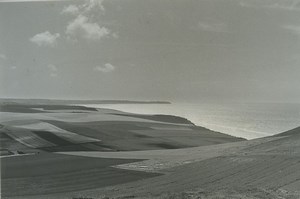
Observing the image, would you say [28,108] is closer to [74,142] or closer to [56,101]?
[56,101]

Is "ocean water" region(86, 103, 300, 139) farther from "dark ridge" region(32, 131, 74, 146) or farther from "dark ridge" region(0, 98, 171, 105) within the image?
"dark ridge" region(32, 131, 74, 146)

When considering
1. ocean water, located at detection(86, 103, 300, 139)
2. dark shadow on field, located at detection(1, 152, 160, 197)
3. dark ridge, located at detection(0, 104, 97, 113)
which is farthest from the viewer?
dark ridge, located at detection(0, 104, 97, 113)

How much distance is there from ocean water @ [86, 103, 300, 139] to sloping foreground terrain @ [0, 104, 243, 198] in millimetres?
124

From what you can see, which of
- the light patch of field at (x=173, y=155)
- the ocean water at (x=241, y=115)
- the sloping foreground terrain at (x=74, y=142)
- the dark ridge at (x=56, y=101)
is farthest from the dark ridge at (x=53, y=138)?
the ocean water at (x=241, y=115)

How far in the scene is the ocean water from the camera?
6.28 metres

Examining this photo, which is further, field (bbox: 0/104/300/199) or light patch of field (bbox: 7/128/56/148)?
light patch of field (bbox: 7/128/56/148)

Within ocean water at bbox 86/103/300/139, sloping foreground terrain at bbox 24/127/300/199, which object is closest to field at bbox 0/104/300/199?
sloping foreground terrain at bbox 24/127/300/199

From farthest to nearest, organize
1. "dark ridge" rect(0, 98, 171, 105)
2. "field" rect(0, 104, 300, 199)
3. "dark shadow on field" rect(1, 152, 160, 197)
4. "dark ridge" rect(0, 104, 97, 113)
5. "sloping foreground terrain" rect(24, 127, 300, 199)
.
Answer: "dark ridge" rect(0, 104, 97, 113) < "dark ridge" rect(0, 98, 171, 105) < "dark shadow on field" rect(1, 152, 160, 197) < "field" rect(0, 104, 300, 199) < "sloping foreground terrain" rect(24, 127, 300, 199)

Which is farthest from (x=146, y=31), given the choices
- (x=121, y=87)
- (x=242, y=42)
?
(x=242, y=42)

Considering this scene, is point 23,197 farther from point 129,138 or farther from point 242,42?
point 242,42

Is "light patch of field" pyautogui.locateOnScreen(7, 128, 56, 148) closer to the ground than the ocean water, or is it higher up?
closer to the ground

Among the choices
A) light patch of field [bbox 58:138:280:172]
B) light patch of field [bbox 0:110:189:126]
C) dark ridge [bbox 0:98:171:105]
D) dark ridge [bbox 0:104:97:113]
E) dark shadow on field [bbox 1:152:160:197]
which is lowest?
dark shadow on field [bbox 1:152:160:197]

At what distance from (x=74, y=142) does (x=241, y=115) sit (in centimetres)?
258

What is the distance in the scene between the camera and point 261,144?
6.51 m
